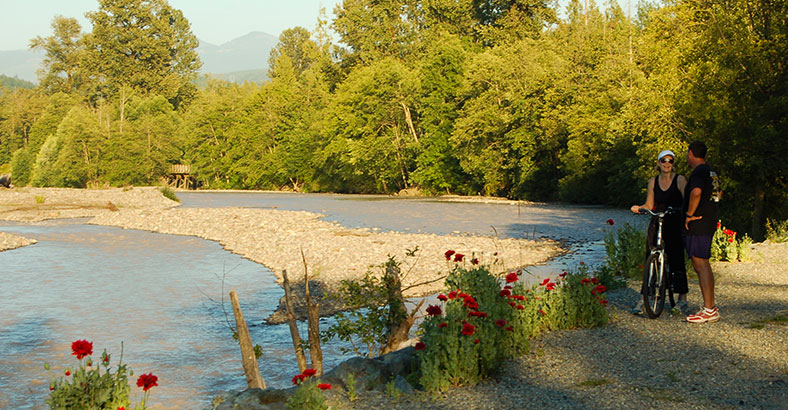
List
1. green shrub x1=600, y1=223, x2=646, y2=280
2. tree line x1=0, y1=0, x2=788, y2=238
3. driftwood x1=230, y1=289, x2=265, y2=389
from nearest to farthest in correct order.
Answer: driftwood x1=230, y1=289, x2=265, y2=389, green shrub x1=600, y1=223, x2=646, y2=280, tree line x1=0, y1=0, x2=788, y2=238

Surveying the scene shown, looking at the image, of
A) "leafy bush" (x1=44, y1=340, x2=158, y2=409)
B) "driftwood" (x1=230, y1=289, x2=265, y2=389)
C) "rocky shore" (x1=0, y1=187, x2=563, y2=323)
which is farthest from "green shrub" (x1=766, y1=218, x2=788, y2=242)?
"leafy bush" (x1=44, y1=340, x2=158, y2=409)

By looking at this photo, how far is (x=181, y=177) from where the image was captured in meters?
89.6

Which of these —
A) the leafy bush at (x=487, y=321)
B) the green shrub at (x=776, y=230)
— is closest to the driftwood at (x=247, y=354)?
the leafy bush at (x=487, y=321)

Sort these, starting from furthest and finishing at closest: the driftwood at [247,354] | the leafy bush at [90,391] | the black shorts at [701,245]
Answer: the black shorts at [701,245] → the driftwood at [247,354] → the leafy bush at [90,391]

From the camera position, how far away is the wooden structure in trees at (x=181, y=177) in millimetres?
87250

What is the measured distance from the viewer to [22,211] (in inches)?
1625

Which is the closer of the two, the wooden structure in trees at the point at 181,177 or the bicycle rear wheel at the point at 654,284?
the bicycle rear wheel at the point at 654,284

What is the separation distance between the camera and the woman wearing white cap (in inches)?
336

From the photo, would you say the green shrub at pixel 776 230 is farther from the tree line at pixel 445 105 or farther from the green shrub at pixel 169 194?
the green shrub at pixel 169 194

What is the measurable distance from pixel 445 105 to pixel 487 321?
5192 cm

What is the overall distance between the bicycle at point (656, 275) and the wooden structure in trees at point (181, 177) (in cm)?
8363

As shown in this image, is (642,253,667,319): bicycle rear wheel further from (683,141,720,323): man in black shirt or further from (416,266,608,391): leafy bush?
(416,266,608,391): leafy bush

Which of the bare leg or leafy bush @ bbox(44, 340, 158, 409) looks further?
the bare leg

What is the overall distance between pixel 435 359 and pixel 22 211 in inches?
1622
